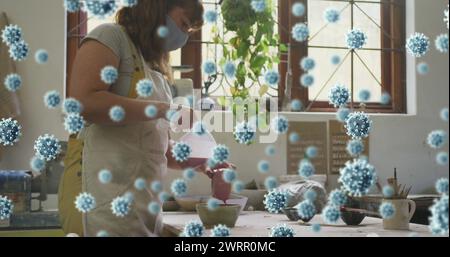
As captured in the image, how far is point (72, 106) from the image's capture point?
59 centimetres

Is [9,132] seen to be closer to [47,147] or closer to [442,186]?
[47,147]

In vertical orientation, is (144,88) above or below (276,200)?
above

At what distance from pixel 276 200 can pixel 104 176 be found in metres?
0.23

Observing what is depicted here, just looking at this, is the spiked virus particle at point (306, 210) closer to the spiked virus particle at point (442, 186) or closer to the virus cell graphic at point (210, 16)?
the spiked virus particle at point (442, 186)

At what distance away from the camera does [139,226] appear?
2.05 feet

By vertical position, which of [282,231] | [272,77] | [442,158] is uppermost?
[272,77]

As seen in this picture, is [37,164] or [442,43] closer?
[442,43]

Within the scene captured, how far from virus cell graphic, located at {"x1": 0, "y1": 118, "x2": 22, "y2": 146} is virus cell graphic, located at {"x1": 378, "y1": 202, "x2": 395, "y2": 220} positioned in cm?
50

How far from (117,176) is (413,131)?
15.9 inches

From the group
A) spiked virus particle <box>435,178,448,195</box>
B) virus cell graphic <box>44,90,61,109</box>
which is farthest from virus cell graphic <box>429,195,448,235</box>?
virus cell graphic <box>44,90,61,109</box>

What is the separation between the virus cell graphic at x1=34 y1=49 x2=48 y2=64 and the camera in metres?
0.59

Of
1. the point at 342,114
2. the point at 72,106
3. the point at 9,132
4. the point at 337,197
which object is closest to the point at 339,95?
the point at 342,114

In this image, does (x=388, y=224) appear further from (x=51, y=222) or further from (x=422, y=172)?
(x=51, y=222)

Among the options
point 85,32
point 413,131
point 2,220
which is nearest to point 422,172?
point 413,131
